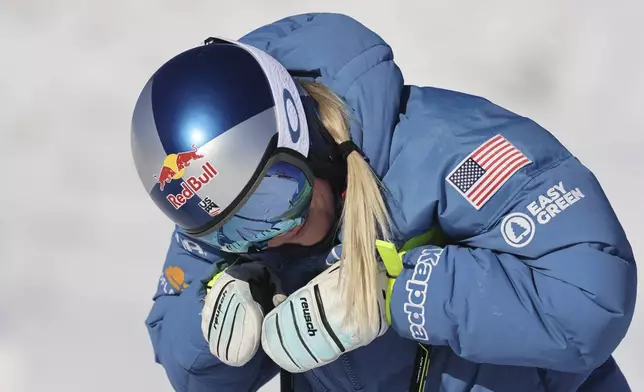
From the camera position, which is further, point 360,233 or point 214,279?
point 214,279

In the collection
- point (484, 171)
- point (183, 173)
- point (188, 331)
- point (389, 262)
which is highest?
point (183, 173)

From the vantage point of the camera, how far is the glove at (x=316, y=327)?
5.67ft

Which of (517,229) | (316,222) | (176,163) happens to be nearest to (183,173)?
(176,163)

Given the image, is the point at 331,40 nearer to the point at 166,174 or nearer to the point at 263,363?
the point at 166,174

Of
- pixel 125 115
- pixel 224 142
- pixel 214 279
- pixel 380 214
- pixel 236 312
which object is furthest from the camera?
pixel 125 115

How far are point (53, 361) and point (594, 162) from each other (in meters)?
1.58

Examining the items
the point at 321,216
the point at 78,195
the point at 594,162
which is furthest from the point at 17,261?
the point at 594,162

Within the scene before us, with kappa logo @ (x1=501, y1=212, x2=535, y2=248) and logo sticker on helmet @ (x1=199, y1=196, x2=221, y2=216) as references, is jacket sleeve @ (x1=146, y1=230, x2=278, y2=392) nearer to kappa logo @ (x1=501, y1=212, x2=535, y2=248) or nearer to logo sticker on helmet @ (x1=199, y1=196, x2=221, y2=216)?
logo sticker on helmet @ (x1=199, y1=196, x2=221, y2=216)

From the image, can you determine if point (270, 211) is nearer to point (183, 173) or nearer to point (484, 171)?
point (183, 173)

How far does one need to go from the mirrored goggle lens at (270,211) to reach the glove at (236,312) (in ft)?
0.40

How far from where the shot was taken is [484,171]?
174 cm

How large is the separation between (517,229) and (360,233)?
0.26 meters

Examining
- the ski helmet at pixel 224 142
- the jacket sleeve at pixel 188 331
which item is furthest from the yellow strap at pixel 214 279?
the ski helmet at pixel 224 142

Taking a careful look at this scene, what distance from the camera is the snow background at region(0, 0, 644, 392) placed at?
2.82 m
